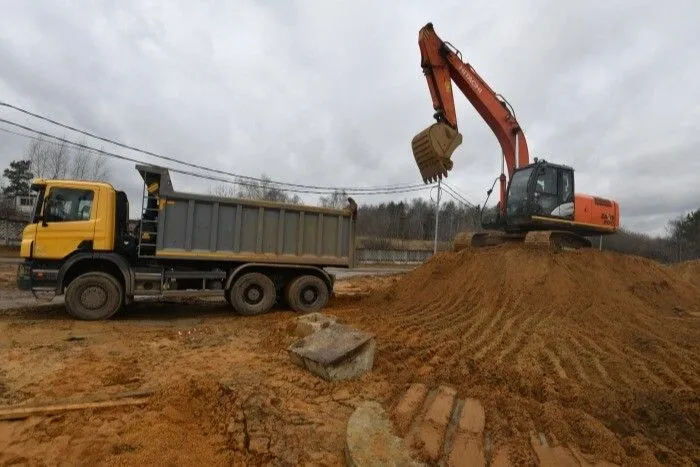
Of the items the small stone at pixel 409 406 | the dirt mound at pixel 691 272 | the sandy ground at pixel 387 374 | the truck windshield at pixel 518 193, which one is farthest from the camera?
the dirt mound at pixel 691 272

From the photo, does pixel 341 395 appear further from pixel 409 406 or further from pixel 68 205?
pixel 68 205

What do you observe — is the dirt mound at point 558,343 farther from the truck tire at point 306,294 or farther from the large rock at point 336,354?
the truck tire at point 306,294

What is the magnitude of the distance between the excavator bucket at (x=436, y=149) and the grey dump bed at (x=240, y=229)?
2.04 metres

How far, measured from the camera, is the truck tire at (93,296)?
8.34 meters

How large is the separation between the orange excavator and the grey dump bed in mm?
2564

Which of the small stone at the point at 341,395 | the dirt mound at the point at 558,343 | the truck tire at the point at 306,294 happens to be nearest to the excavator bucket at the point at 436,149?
the dirt mound at the point at 558,343

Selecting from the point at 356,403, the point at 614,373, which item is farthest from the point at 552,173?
the point at 356,403

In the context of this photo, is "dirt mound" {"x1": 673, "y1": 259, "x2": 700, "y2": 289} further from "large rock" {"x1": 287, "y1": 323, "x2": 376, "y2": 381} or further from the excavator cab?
"large rock" {"x1": 287, "y1": 323, "x2": 376, "y2": 381}

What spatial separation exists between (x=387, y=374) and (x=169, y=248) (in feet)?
18.6

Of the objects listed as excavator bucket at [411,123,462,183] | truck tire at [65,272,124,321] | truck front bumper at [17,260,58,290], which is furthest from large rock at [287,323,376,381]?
excavator bucket at [411,123,462,183]

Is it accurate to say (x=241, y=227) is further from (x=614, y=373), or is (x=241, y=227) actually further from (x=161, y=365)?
(x=614, y=373)

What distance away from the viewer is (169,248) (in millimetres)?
8703

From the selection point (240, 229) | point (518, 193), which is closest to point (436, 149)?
point (518, 193)

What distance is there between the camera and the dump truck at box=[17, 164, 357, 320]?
27.2 feet
